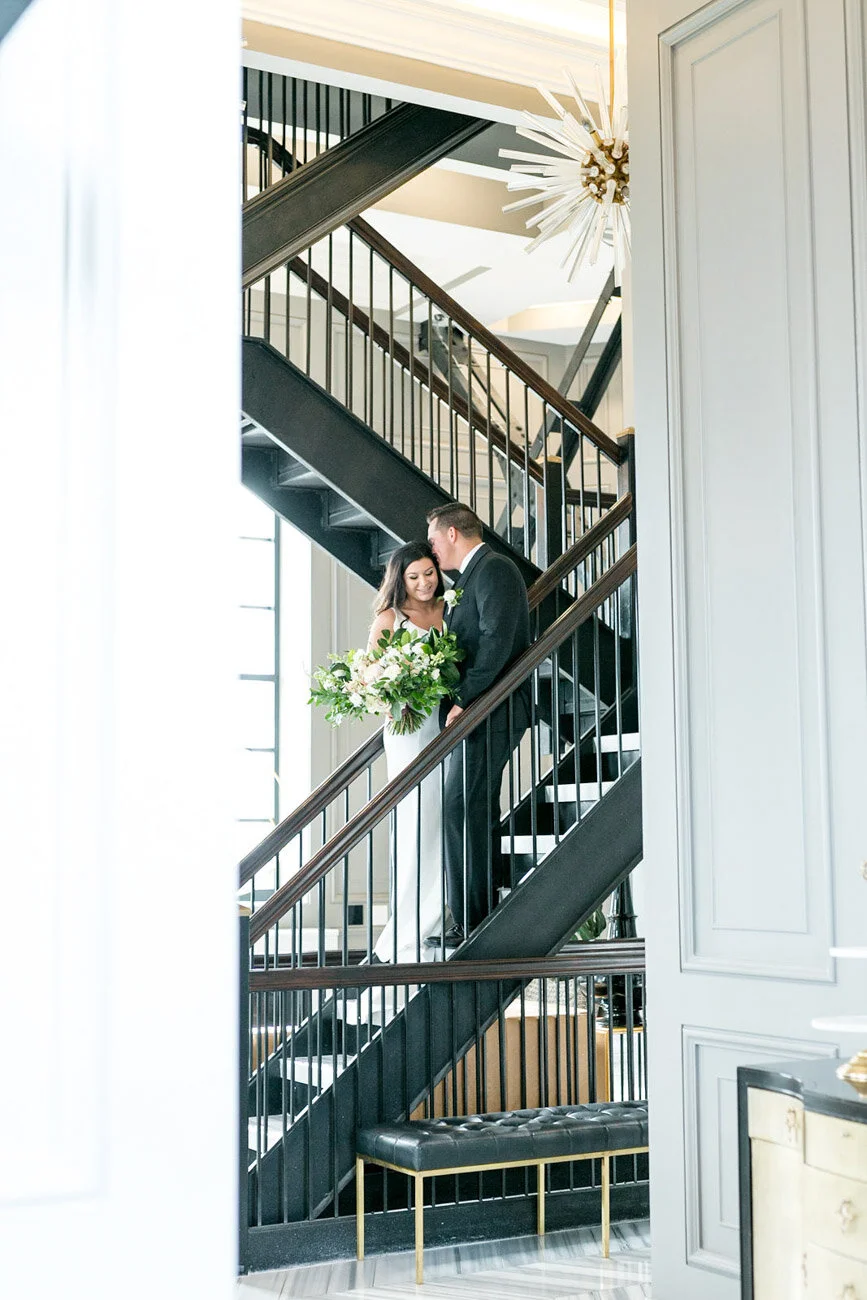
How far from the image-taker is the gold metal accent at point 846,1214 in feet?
7.77

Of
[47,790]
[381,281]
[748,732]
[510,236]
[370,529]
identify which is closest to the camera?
[47,790]

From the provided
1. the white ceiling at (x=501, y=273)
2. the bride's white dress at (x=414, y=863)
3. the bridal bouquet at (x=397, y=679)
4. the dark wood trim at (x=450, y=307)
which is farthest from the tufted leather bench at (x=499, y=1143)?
the white ceiling at (x=501, y=273)

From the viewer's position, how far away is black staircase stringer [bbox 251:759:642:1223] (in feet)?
16.0

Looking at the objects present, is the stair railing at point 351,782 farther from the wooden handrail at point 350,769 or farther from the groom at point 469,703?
the groom at point 469,703

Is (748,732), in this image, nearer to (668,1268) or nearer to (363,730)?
(668,1268)

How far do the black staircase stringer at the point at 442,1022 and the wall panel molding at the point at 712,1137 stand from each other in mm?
1685

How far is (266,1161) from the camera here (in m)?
4.82

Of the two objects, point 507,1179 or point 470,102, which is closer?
point 507,1179

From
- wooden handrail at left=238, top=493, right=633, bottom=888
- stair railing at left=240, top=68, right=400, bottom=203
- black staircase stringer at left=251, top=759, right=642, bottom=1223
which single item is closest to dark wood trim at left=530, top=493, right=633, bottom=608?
wooden handrail at left=238, top=493, right=633, bottom=888

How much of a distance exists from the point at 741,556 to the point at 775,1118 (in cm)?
146

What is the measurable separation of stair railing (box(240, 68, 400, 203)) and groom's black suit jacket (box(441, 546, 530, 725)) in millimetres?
2291

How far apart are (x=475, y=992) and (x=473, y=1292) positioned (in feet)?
3.74

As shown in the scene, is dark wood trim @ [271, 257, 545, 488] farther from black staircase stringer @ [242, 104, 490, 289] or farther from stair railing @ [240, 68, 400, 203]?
stair railing @ [240, 68, 400, 203]

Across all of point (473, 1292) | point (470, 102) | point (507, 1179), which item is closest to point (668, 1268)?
point (473, 1292)
